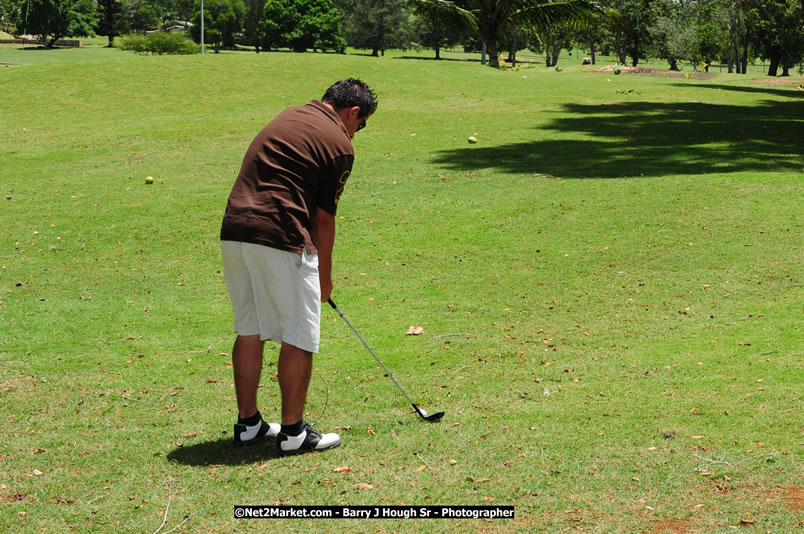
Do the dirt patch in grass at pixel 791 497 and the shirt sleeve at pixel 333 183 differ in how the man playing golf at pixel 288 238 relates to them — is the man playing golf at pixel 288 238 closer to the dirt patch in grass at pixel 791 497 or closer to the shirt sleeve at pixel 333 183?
the shirt sleeve at pixel 333 183

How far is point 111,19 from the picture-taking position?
105375mm

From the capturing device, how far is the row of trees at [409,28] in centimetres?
8000

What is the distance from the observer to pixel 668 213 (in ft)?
40.1

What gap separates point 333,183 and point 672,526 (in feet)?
8.64

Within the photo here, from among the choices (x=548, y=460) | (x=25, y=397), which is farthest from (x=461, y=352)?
(x=25, y=397)

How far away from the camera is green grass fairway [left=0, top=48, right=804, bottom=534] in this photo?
4633 millimetres

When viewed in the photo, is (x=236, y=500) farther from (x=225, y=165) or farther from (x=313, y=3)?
(x=313, y=3)

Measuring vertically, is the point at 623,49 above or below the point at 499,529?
above

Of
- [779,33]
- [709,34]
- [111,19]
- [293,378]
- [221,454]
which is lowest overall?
[221,454]

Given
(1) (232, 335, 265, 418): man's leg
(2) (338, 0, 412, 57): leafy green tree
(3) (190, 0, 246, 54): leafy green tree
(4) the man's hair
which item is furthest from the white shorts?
(2) (338, 0, 412, 57): leafy green tree

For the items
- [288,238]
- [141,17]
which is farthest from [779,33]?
[141,17]

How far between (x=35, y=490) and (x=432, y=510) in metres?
2.22

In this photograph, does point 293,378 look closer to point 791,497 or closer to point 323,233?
point 323,233

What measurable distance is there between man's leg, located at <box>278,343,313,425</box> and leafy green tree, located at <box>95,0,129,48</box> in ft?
352
